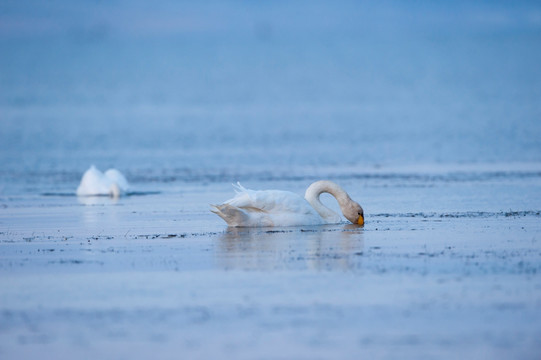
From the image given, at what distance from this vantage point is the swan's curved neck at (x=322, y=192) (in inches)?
741

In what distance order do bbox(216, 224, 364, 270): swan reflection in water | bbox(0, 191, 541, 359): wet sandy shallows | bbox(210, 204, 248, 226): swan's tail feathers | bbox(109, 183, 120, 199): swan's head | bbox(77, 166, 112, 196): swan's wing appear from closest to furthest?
1. bbox(0, 191, 541, 359): wet sandy shallows
2. bbox(216, 224, 364, 270): swan reflection in water
3. bbox(210, 204, 248, 226): swan's tail feathers
4. bbox(109, 183, 120, 199): swan's head
5. bbox(77, 166, 112, 196): swan's wing

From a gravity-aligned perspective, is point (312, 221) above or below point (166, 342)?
above

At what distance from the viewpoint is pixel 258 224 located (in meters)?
18.2

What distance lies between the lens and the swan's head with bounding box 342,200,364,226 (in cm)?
1844

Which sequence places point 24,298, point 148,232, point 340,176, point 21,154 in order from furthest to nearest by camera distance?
point 21,154 → point 340,176 → point 148,232 → point 24,298

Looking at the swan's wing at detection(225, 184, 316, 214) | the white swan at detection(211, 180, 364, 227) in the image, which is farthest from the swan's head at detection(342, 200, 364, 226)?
the swan's wing at detection(225, 184, 316, 214)

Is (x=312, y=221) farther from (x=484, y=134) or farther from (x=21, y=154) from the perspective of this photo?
(x=484, y=134)

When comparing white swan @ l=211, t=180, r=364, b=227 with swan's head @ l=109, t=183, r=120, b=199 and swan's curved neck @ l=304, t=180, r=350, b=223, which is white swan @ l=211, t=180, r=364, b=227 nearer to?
swan's curved neck @ l=304, t=180, r=350, b=223

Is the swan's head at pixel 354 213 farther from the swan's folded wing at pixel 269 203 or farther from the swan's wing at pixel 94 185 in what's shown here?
the swan's wing at pixel 94 185

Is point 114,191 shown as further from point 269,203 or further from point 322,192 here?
point 269,203

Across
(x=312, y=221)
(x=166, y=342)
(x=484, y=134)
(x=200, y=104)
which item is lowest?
(x=166, y=342)

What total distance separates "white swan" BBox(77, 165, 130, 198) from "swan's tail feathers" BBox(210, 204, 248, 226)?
833 centimetres

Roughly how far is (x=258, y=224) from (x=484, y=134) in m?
35.8

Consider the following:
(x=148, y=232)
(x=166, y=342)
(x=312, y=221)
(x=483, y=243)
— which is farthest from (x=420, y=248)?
(x=166, y=342)
